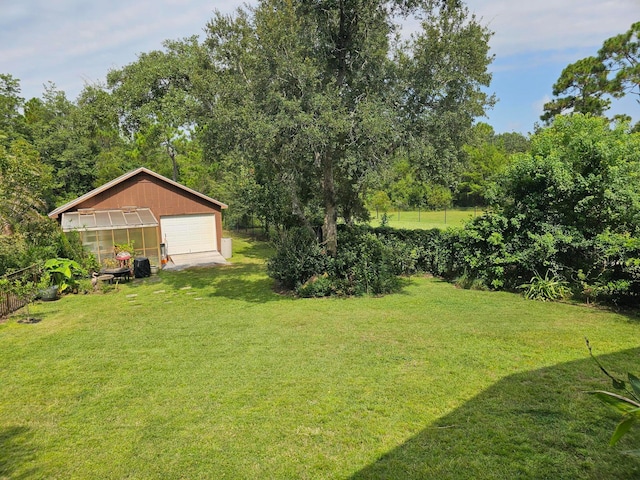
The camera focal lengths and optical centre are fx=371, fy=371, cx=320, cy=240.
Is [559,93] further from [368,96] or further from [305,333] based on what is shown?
[305,333]

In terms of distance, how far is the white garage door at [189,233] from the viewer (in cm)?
1911

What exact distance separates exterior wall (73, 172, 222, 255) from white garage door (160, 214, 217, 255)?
371 mm

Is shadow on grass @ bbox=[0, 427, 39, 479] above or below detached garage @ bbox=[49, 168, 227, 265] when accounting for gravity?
below

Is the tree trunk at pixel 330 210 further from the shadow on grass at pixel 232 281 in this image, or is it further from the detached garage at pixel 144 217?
the detached garage at pixel 144 217

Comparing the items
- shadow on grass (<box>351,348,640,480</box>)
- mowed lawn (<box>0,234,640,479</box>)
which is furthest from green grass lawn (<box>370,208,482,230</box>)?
shadow on grass (<box>351,348,640,480</box>)

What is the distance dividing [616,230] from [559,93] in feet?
67.4

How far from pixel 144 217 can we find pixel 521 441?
17.6 metres

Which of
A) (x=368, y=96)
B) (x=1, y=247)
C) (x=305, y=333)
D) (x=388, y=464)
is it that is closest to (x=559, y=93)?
(x=368, y=96)

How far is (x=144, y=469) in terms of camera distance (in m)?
3.92

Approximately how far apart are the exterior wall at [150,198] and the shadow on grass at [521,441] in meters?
17.3

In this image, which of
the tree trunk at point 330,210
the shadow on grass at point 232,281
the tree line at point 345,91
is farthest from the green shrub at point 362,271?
the shadow on grass at point 232,281

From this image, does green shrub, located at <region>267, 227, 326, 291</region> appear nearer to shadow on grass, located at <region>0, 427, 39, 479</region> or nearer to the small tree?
the small tree

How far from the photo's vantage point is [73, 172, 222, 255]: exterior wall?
17422mm

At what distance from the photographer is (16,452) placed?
4.29 metres
